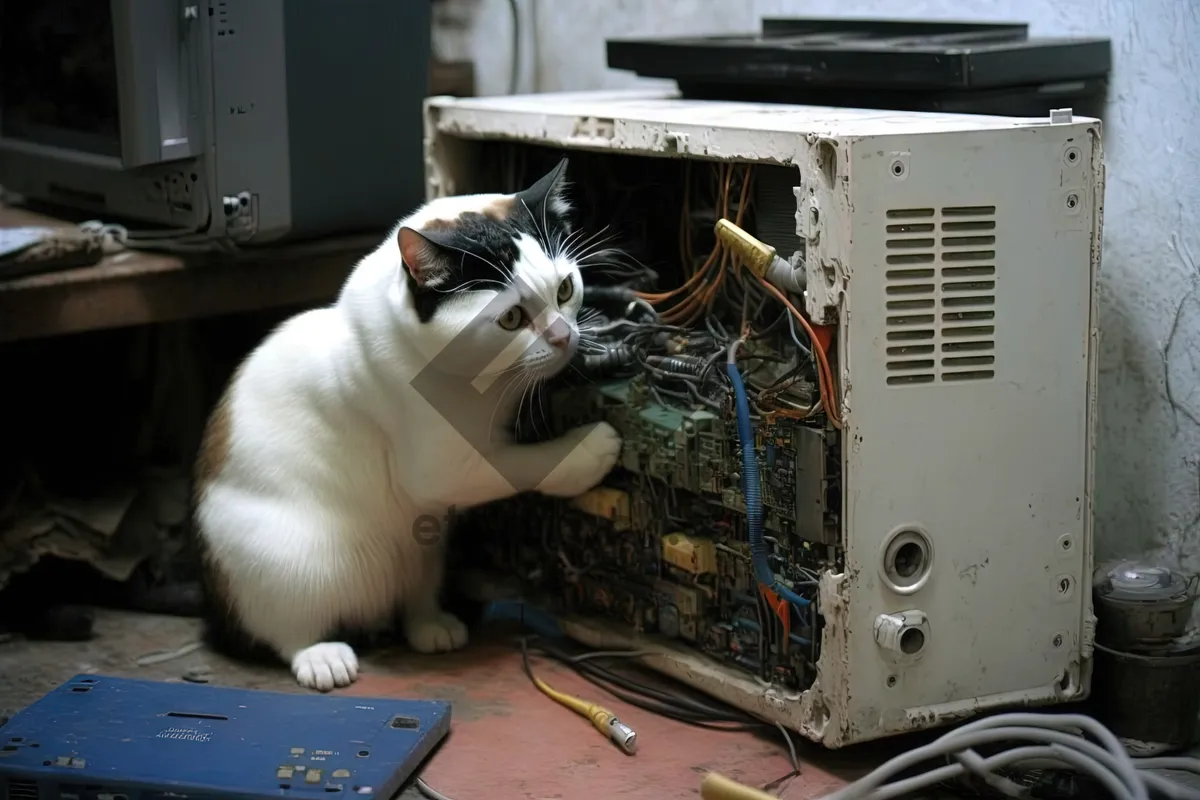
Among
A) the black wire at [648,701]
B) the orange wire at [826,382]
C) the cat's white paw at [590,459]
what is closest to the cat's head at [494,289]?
the cat's white paw at [590,459]

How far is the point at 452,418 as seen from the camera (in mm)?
1781

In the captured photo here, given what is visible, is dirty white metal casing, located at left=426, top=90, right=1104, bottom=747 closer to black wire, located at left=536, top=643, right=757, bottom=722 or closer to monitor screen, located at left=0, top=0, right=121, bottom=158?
black wire, located at left=536, top=643, right=757, bottom=722

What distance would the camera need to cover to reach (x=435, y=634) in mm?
1989

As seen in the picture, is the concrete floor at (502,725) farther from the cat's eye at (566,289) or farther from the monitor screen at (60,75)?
the monitor screen at (60,75)

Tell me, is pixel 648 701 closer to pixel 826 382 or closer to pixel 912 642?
pixel 912 642

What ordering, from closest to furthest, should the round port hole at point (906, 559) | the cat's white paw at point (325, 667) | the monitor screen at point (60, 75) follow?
the round port hole at point (906, 559), the cat's white paw at point (325, 667), the monitor screen at point (60, 75)

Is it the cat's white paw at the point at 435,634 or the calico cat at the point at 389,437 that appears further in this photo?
the cat's white paw at the point at 435,634

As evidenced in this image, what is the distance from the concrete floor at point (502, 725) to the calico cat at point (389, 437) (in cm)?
7

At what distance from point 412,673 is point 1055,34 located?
1.27 metres

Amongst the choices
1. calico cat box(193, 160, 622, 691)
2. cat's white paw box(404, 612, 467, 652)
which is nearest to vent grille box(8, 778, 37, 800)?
calico cat box(193, 160, 622, 691)

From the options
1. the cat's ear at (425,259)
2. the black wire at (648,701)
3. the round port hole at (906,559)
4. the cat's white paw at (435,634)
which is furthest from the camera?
the cat's white paw at (435,634)

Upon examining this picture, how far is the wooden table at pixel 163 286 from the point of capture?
208cm

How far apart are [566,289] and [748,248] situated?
291mm

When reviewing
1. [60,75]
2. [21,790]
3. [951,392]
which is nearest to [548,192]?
[951,392]
